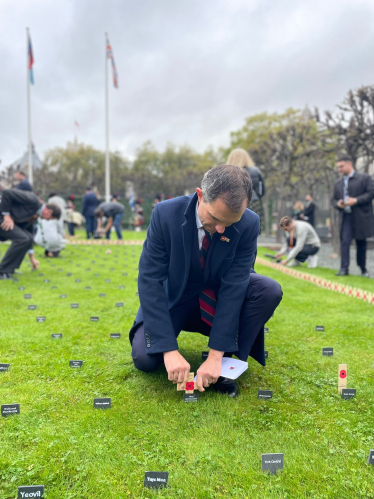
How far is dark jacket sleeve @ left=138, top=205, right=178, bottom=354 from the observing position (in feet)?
9.21

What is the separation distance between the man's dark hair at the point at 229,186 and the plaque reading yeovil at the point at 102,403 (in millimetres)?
1485

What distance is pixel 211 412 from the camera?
2.70m

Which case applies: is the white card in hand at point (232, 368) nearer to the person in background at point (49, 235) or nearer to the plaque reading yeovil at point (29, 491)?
the plaque reading yeovil at point (29, 491)

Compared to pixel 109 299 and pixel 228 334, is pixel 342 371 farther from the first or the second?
pixel 109 299

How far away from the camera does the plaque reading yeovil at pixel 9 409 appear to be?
261 centimetres

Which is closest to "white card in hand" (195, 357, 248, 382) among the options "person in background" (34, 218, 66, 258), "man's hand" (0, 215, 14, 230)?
"man's hand" (0, 215, 14, 230)

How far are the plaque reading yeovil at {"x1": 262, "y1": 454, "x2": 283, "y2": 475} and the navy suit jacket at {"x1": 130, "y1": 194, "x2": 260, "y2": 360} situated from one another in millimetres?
796

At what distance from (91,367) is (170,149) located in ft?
181

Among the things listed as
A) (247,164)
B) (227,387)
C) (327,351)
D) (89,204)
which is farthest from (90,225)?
(227,387)

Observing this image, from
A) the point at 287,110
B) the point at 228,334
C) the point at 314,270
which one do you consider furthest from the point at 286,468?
the point at 287,110

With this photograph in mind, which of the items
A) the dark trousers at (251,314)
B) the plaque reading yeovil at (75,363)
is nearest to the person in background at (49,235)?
the plaque reading yeovil at (75,363)

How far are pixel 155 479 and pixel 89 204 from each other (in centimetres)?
1446

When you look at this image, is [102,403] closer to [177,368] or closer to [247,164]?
[177,368]

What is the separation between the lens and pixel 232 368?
289cm
